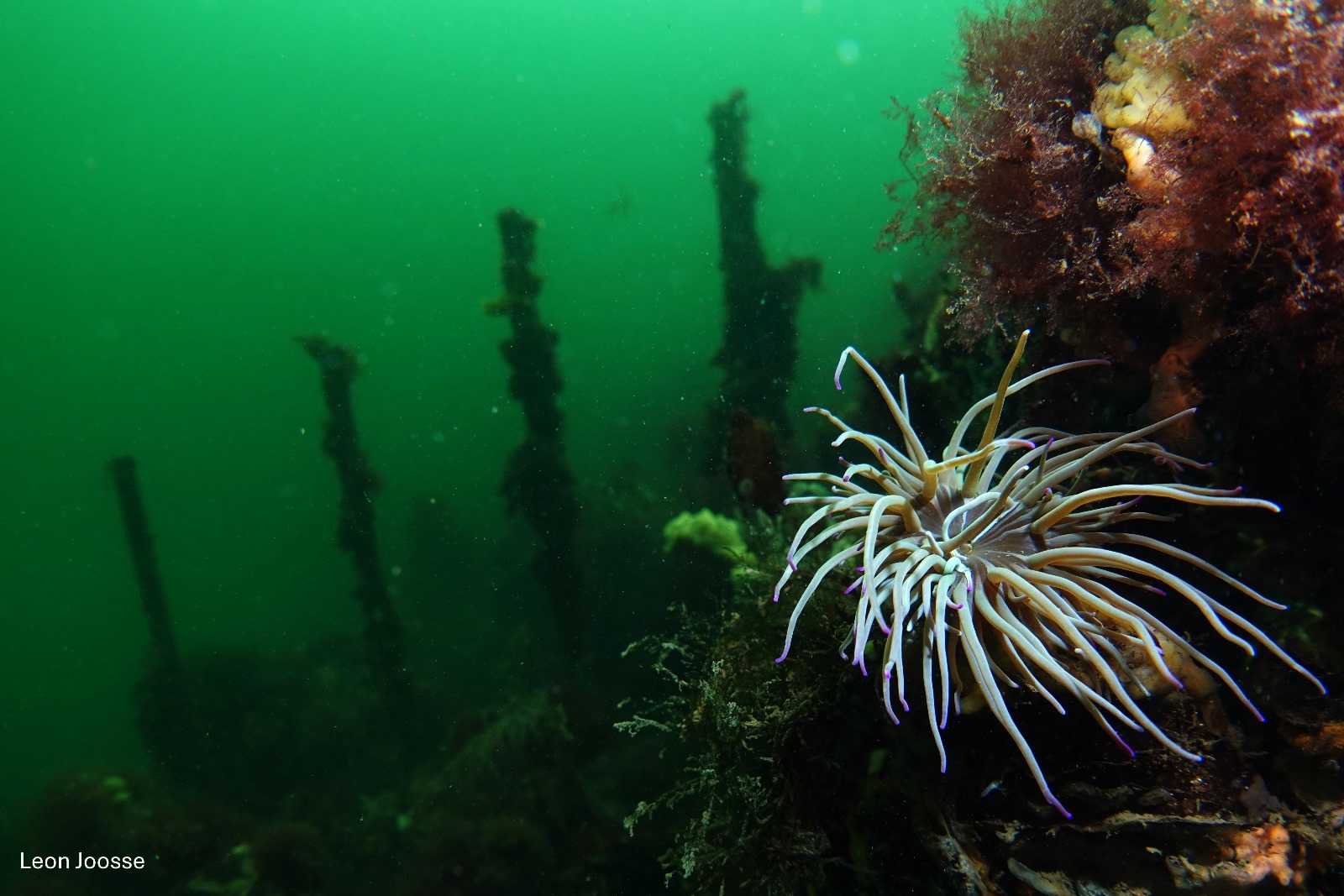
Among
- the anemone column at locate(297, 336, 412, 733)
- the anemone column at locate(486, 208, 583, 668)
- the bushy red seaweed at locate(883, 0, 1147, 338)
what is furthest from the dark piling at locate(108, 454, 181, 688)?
the bushy red seaweed at locate(883, 0, 1147, 338)

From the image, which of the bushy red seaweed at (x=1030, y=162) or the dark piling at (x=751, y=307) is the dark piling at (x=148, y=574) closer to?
the dark piling at (x=751, y=307)

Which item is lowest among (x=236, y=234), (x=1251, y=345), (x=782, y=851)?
(x=782, y=851)

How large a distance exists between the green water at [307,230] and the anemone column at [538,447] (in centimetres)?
3206

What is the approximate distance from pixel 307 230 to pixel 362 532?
4095 inches

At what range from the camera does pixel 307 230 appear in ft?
303

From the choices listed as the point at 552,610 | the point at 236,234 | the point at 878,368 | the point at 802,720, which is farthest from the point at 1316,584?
the point at 236,234

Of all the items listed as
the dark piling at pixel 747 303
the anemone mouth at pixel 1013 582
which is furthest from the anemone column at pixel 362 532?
the anemone mouth at pixel 1013 582

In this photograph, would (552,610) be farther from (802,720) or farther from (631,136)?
(631,136)

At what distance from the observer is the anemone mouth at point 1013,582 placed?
154 centimetres

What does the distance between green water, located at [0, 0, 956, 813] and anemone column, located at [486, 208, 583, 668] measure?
32.1 metres

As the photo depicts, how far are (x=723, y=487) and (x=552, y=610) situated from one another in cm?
319

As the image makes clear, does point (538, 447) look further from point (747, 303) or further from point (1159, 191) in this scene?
point (1159, 191)

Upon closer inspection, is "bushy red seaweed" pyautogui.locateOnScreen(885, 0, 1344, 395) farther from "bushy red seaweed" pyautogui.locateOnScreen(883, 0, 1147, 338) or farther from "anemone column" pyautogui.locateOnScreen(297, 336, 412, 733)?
"anemone column" pyautogui.locateOnScreen(297, 336, 412, 733)

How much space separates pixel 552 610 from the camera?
883 centimetres
